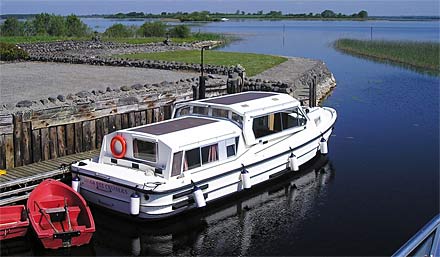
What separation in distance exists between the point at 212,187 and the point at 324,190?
396 centimetres

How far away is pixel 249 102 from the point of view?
16328 millimetres

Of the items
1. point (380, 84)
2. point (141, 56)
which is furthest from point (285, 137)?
point (141, 56)

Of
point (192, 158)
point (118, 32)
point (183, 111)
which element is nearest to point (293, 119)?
point (183, 111)

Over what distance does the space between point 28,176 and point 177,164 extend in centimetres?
376

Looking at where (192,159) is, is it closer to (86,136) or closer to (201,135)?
(201,135)

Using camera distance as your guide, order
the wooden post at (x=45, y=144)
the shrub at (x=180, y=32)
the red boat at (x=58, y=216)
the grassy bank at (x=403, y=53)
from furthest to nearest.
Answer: the shrub at (x=180, y=32) < the grassy bank at (x=403, y=53) < the wooden post at (x=45, y=144) < the red boat at (x=58, y=216)

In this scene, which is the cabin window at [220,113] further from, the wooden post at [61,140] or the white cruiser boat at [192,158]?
the wooden post at [61,140]

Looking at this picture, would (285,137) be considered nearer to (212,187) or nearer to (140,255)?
(212,187)

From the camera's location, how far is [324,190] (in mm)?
15906

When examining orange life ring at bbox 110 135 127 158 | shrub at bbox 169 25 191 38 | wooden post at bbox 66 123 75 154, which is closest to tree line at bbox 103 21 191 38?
shrub at bbox 169 25 191 38

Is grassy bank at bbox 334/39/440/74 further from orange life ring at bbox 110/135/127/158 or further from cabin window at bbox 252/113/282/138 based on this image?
orange life ring at bbox 110/135/127/158

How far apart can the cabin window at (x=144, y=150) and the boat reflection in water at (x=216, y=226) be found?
1.55 meters

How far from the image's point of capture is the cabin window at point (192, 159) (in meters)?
13.3

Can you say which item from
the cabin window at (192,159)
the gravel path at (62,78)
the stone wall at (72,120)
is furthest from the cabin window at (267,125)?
the gravel path at (62,78)
